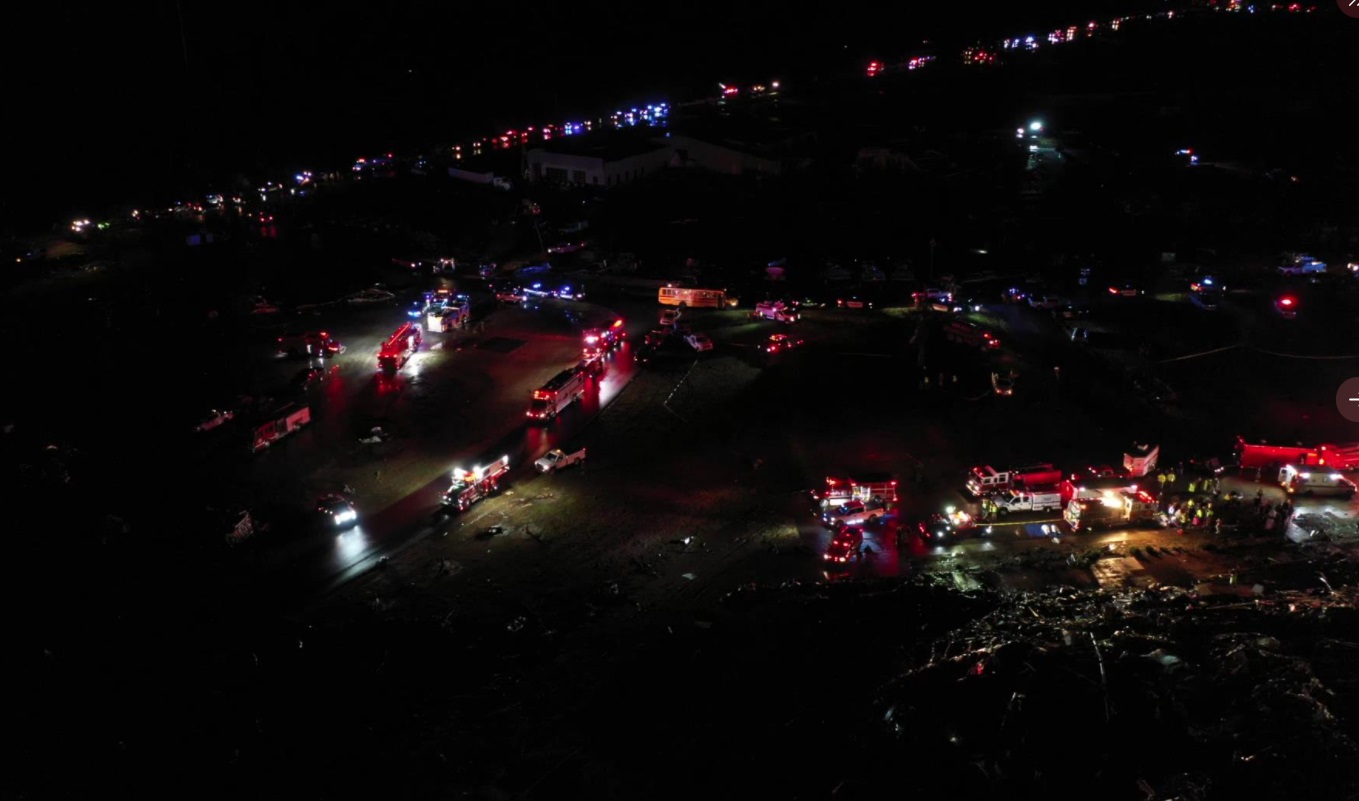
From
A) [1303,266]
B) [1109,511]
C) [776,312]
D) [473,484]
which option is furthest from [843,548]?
[1303,266]

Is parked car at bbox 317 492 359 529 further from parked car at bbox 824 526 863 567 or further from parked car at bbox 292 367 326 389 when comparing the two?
parked car at bbox 824 526 863 567

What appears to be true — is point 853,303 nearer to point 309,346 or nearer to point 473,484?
point 473,484

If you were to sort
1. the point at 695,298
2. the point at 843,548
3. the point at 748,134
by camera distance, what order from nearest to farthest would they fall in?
the point at 843,548, the point at 695,298, the point at 748,134

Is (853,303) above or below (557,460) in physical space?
above

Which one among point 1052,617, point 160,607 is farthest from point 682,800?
point 160,607

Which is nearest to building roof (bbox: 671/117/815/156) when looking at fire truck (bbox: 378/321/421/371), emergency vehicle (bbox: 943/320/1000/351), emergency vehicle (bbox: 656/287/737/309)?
emergency vehicle (bbox: 656/287/737/309)

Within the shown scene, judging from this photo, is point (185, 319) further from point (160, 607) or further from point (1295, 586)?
point (1295, 586)

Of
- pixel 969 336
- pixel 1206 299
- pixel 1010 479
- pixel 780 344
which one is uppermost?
pixel 1206 299

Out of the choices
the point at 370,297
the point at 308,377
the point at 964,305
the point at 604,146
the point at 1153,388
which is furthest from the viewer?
the point at 604,146
